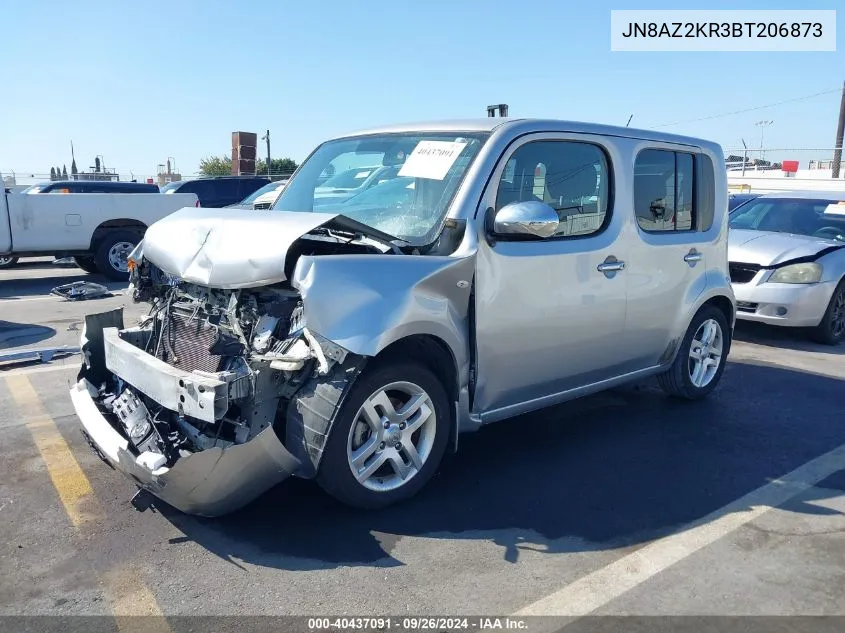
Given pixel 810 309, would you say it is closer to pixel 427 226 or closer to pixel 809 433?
pixel 809 433

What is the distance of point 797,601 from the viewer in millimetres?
3059

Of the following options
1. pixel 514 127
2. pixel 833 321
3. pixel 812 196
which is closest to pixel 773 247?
pixel 833 321

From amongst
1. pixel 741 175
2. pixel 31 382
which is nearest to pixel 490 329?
pixel 31 382

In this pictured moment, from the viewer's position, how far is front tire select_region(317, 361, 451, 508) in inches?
133

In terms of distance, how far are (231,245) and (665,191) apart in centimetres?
308

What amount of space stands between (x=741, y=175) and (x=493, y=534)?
26754 millimetres

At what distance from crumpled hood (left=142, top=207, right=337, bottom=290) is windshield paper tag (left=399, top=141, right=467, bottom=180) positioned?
72cm

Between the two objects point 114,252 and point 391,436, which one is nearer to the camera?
point 391,436

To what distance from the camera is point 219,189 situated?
1997 cm

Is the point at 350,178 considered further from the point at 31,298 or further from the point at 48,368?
the point at 31,298

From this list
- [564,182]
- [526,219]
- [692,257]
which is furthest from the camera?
[692,257]

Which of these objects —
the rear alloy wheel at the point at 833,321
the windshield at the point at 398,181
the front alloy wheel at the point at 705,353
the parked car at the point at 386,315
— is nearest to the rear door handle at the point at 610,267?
the parked car at the point at 386,315

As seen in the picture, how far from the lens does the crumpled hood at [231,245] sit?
132 inches

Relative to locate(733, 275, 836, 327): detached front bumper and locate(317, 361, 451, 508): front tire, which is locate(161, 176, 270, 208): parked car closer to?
locate(733, 275, 836, 327): detached front bumper
